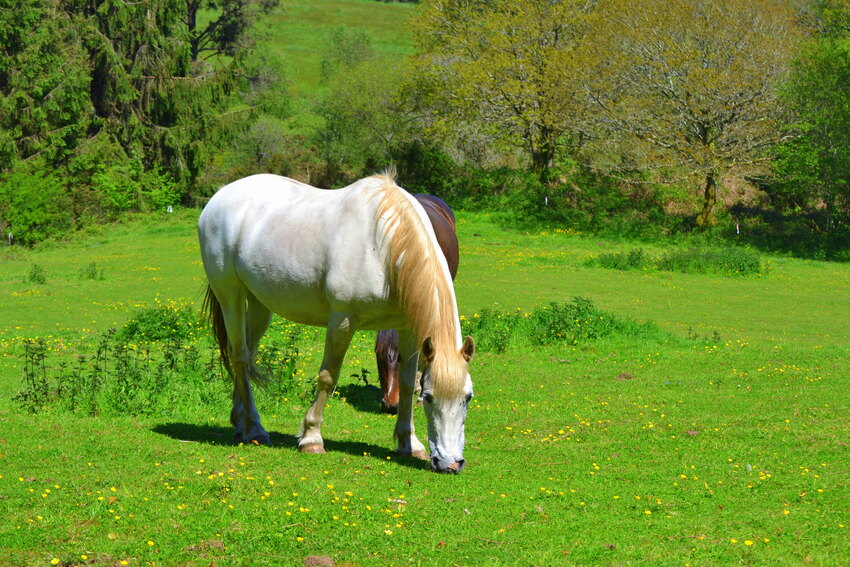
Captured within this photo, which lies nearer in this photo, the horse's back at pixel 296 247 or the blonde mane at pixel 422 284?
the blonde mane at pixel 422 284

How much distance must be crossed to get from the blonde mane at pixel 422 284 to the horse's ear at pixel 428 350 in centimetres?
4

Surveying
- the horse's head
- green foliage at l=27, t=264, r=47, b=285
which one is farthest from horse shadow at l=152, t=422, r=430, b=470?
green foliage at l=27, t=264, r=47, b=285

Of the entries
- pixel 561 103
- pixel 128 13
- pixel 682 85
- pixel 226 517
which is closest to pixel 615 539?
pixel 226 517

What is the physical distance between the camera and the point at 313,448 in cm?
772

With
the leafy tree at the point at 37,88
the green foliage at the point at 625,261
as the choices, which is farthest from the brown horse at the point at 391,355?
the leafy tree at the point at 37,88

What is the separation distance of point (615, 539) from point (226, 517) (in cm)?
243

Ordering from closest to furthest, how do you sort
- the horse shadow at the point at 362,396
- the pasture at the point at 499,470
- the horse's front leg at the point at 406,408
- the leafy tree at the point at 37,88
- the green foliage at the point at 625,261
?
the pasture at the point at 499,470 → the horse's front leg at the point at 406,408 → the horse shadow at the point at 362,396 → the green foliage at the point at 625,261 → the leafy tree at the point at 37,88

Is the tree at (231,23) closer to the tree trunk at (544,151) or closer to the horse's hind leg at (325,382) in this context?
the tree trunk at (544,151)

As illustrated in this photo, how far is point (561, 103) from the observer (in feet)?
122

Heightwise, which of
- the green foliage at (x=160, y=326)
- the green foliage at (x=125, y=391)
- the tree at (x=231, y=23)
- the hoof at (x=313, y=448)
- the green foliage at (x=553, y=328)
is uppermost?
the tree at (x=231, y=23)

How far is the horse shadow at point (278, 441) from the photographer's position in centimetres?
775

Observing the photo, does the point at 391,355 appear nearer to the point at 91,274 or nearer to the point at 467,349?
the point at 467,349

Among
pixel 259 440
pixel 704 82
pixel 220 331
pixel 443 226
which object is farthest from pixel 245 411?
pixel 704 82

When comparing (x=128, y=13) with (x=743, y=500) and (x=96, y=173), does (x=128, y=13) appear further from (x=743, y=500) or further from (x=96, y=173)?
(x=743, y=500)
